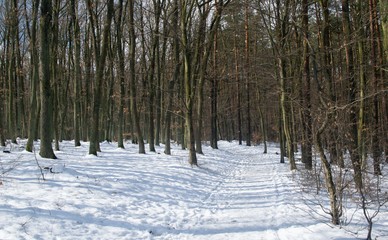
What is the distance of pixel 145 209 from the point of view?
779 centimetres

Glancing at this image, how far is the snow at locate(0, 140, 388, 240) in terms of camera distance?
6.06 m

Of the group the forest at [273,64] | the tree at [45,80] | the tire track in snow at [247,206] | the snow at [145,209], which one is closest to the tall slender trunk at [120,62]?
the forest at [273,64]

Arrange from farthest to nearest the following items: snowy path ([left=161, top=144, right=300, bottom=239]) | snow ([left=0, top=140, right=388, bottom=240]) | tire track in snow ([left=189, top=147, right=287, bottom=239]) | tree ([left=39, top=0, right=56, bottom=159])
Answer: tree ([left=39, top=0, right=56, bottom=159]) < tire track in snow ([left=189, top=147, right=287, bottom=239]) < snowy path ([left=161, top=144, right=300, bottom=239]) < snow ([left=0, top=140, right=388, bottom=240])

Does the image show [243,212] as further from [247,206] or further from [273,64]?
[273,64]

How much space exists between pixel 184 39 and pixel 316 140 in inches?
377

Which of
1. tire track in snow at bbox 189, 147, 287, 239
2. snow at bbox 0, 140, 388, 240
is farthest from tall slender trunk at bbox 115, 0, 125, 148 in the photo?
tire track in snow at bbox 189, 147, 287, 239

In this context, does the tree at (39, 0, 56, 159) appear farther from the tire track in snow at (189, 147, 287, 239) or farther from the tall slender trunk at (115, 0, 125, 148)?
the tall slender trunk at (115, 0, 125, 148)

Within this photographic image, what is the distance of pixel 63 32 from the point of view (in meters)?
26.7

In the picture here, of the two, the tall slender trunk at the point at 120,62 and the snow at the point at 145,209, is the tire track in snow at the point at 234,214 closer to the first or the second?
the snow at the point at 145,209

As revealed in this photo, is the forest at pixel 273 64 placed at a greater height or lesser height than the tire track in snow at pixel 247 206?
greater

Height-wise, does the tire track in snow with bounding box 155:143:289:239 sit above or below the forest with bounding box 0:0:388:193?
below

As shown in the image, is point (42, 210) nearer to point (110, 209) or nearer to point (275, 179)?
point (110, 209)

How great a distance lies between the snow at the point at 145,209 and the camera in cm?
606

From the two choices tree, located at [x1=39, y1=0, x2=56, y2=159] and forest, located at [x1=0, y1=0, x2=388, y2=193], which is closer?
forest, located at [x1=0, y1=0, x2=388, y2=193]
